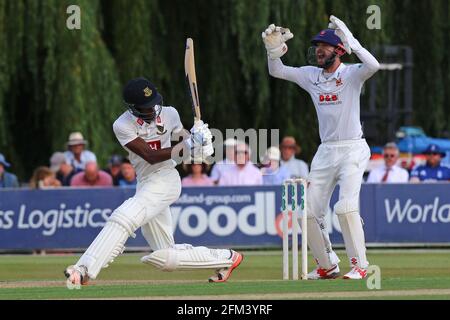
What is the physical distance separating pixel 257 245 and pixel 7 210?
3.36 meters

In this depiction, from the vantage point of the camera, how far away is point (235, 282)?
38.4 ft

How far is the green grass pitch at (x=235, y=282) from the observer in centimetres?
1020

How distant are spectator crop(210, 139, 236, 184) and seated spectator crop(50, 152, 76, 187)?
2003mm

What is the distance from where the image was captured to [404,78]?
21.7 metres

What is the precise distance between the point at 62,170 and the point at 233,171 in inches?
98.8

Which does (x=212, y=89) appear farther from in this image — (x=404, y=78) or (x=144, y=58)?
(x=404, y=78)

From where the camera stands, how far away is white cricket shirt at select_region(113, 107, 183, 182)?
11.3m

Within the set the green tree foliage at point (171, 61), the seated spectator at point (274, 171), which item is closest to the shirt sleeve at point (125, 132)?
the seated spectator at point (274, 171)

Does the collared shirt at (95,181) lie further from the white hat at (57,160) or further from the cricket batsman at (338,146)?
the cricket batsman at (338,146)

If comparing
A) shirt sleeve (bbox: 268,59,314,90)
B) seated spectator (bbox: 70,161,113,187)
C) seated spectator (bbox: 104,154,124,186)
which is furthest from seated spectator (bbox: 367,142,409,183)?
shirt sleeve (bbox: 268,59,314,90)

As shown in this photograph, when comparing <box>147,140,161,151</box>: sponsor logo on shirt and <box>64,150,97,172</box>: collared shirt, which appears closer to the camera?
<box>147,140,161,151</box>: sponsor logo on shirt

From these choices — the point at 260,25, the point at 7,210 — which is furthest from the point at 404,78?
the point at 7,210

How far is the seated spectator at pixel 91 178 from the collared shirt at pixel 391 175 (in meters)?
3.61

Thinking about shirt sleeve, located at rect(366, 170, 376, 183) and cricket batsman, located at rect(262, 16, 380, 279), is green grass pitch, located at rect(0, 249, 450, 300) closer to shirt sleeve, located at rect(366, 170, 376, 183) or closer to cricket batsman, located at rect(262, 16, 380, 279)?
cricket batsman, located at rect(262, 16, 380, 279)
